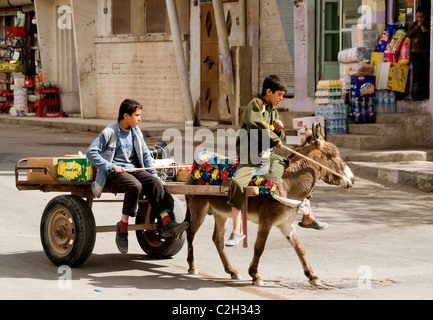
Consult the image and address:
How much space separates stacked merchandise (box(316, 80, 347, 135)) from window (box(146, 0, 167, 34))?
8649mm

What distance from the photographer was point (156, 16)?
24.4 metres

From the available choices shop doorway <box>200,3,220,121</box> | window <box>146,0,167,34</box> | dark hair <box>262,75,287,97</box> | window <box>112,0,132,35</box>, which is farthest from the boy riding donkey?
window <box>112,0,132,35</box>

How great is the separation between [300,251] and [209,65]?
1527cm

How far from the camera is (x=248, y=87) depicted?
19750mm

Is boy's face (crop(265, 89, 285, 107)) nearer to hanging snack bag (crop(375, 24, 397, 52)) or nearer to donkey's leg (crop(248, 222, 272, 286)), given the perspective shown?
donkey's leg (crop(248, 222, 272, 286))

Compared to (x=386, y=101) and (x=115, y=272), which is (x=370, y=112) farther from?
(x=115, y=272)

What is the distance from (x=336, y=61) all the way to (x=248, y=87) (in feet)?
7.29

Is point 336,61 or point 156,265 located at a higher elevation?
point 336,61

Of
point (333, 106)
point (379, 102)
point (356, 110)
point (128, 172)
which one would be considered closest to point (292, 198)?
point (128, 172)

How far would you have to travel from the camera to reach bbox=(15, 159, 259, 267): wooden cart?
7.89m

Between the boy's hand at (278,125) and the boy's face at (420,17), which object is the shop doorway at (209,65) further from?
the boy's hand at (278,125)

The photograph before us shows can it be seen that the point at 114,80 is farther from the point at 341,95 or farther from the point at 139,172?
the point at 139,172
